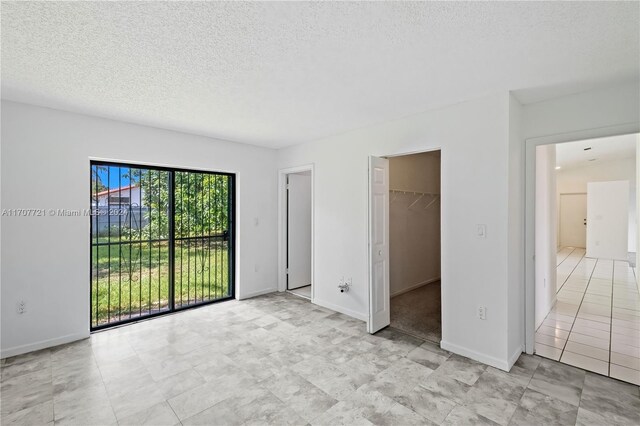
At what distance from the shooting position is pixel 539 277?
360 cm

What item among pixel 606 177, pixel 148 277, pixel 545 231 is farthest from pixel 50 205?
pixel 606 177

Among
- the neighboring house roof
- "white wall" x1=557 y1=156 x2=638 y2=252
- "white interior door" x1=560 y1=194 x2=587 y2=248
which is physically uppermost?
"white wall" x1=557 y1=156 x2=638 y2=252

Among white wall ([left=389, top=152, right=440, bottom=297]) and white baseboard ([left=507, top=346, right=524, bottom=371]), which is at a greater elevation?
white wall ([left=389, top=152, right=440, bottom=297])

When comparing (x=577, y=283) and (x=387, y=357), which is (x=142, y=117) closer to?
(x=387, y=357)

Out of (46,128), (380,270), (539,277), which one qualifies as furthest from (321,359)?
(46,128)

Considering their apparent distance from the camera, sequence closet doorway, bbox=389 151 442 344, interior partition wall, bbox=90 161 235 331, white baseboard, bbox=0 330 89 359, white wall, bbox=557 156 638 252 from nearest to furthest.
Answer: white baseboard, bbox=0 330 89 359 < interior partition wall, bbox=90 161 235 331 < closet doorway, bbox=389 151 442 344 < white wall, bbox=557 156 638 252

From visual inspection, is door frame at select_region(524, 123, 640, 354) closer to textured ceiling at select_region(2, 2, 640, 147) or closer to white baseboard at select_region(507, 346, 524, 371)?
white baseboard at select_region(507, 346, 524, 371)

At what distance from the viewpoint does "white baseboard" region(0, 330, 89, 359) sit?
9.46 ft

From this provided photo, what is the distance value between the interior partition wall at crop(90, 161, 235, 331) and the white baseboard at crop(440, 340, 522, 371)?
130 inches

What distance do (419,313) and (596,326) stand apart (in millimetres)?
2057

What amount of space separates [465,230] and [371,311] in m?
1.38

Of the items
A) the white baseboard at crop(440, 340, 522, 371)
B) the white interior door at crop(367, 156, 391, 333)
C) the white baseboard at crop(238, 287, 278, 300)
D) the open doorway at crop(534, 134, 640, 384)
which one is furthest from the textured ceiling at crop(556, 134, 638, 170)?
the white baseboard at crop(238, 287, 278, 300)

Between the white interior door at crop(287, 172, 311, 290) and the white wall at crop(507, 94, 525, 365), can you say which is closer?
the white wall at crop(507, 94, 525, 365)

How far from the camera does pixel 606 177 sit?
8.48 metres
